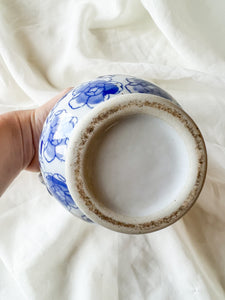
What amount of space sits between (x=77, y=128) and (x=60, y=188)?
118mm

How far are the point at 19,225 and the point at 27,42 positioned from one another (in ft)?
1.49

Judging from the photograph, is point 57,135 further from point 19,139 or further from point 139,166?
point 19,139

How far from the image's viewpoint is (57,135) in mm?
547

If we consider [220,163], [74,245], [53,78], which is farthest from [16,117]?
[220,163]

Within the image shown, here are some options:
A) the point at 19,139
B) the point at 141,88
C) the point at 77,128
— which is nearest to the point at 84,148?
the point at 77,128

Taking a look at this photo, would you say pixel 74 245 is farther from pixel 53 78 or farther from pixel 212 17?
pixel 212 17

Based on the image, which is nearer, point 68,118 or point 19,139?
point 68,118

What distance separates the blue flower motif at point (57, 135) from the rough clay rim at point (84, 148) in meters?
0.05

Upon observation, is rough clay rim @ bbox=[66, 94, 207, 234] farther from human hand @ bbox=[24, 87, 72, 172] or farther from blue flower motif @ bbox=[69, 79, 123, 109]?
human hand @ bbox=[24, 87, 72, 172]

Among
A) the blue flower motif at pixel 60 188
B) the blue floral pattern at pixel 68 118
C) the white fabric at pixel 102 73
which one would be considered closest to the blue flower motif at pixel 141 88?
the blue floral pattern at pixel 68 118

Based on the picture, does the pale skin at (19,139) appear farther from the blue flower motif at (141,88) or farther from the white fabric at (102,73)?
the blue flower motif at (141,88)

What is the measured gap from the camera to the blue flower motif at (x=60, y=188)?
55cm

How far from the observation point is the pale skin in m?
0.76

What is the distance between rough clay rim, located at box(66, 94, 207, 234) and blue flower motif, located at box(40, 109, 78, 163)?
5cm
